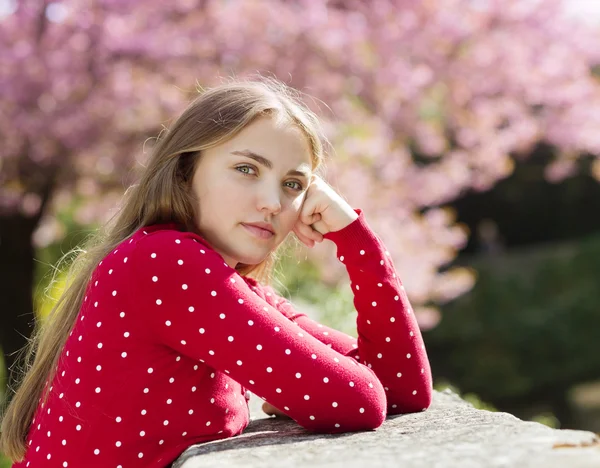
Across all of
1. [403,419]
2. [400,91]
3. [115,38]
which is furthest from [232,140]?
[400,91]

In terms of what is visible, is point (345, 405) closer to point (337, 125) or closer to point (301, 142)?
point (301, 142)

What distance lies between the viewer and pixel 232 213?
172 cm

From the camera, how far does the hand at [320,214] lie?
6.13 feet

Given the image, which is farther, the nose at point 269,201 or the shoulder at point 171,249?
the nose at point 269,201

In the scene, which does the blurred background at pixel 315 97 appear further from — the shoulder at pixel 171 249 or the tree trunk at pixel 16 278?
the shoulder at pixel 171 249

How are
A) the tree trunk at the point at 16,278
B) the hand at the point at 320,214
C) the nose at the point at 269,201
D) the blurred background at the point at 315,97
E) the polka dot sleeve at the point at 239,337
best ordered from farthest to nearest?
the tree trunk at the point at 16,278, the blurred background at the point at 315,97, the hand at the point at 320,214, the nose at the point at 269,201, the polka dot sleeve at the point at 239,337

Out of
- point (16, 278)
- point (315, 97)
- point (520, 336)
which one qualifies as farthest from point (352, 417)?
point (520, 336)

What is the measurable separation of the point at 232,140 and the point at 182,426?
2.02ft

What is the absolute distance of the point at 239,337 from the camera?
4.97ft

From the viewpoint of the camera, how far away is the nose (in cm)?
171

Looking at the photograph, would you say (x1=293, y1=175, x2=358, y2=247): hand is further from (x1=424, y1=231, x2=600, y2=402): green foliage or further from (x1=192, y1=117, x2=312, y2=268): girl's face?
(x1=424, y1=231, x2=600, y2=402): green foliage

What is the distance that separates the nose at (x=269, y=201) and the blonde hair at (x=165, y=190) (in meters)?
0.15

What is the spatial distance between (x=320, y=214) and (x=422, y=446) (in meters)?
0.76

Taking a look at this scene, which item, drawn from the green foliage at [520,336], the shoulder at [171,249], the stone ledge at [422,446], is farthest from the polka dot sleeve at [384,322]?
the green foliage at [520,336]
